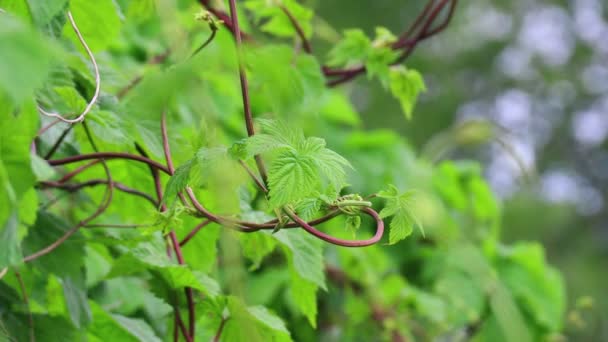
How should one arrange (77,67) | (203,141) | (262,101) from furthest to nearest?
(262,101) < (77,67) < (203,141)

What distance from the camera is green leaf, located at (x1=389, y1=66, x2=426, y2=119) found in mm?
968

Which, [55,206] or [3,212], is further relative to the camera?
[55,206]

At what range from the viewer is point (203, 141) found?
697 millimetres

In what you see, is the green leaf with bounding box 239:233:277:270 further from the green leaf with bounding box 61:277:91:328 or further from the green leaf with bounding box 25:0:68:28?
the green leaf with bounding box 25:0:68:28

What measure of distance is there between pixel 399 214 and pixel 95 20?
16.9 inches

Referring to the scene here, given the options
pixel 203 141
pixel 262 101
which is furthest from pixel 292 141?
pixel 262 101

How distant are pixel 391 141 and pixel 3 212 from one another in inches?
63.6

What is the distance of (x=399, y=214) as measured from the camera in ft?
2.07

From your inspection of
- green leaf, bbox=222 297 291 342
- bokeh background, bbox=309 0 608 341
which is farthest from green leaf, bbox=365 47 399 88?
bokeh background, bbox=309 0 608 341

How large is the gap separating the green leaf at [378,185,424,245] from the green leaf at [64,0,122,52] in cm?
38

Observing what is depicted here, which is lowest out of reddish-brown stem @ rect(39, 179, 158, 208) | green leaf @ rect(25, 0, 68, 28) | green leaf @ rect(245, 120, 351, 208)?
reddish-brown stem @ rect(39, 179, 158, 208)

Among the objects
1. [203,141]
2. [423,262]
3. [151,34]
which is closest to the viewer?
[203,141]

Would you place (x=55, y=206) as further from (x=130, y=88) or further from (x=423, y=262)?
(x=423, y=262)

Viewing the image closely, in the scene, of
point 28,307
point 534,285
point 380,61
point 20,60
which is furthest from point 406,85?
point 534,285
